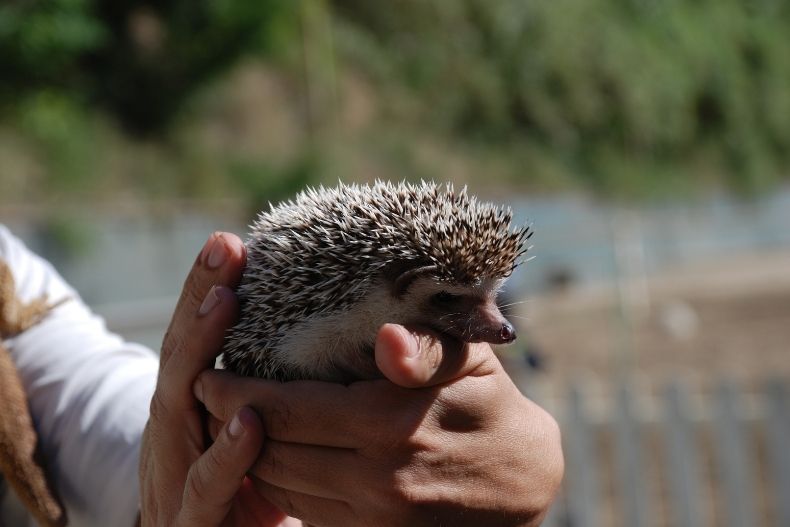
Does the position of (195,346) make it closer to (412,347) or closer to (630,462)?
(412,347)

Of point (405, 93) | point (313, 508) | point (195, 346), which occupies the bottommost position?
point (313, 508)

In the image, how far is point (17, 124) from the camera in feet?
40.6

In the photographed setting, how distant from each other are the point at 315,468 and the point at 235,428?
148 mm

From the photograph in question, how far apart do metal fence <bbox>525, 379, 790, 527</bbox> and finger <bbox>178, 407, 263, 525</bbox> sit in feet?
13.1

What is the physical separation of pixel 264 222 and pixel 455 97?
17695 millimetres

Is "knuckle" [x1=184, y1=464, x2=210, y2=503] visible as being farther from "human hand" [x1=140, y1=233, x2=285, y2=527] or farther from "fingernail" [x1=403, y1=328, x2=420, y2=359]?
"fingernail" [x1=403, y1=328, x2=420, y2=359]

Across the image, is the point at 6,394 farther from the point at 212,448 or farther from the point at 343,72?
the point at 343,72

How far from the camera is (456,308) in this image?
1501mm

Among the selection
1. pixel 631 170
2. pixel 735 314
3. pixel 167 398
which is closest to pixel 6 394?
pixel 167 398

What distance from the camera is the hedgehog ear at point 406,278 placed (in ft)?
4.85

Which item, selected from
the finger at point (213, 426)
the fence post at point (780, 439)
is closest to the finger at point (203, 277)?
the finger at point (213, 426)

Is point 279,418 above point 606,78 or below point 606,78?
below

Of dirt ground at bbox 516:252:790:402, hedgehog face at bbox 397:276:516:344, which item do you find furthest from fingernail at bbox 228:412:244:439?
dirt ground at bbox 516:252:790:402

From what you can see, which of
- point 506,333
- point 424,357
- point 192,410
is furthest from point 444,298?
point 192,410
